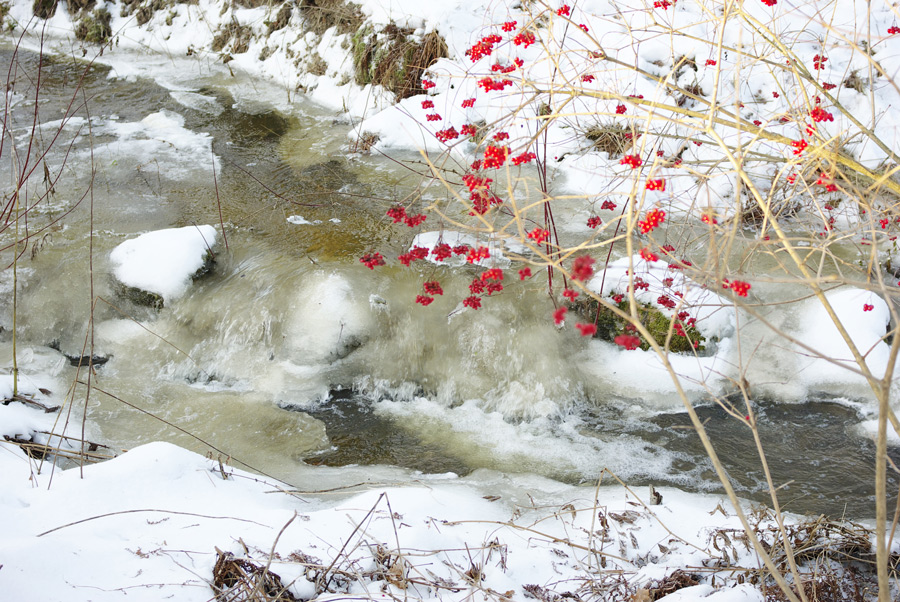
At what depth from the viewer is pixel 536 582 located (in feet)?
6.59

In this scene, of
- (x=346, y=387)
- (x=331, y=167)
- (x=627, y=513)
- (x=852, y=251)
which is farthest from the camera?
(x=331, y=167)

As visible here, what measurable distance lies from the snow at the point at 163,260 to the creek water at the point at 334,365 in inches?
3.7

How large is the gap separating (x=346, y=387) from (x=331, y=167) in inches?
92.3

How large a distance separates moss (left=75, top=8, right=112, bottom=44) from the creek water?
14.4 feet

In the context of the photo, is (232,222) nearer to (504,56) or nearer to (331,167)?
(331,167)

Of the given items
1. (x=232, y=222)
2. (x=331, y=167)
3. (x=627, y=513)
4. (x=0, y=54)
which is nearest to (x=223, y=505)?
(x=627, y=513)

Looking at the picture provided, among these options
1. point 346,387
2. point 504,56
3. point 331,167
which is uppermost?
point 504,56

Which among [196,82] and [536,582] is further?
[196,82]

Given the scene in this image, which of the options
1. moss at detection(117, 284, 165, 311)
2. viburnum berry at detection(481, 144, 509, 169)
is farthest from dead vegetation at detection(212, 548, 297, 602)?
moss at detection(117, 284, 165, 311)

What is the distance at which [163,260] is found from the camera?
4105 mm

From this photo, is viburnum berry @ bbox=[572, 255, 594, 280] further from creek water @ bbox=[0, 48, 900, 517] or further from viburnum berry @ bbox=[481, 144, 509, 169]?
creek water @ bbox=[0, 48, 900, 517]

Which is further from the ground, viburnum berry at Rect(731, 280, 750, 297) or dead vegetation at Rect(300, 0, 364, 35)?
dead vegetation at Rect(300, 0, 364, 35)

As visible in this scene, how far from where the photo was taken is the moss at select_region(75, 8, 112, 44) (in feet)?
27.5

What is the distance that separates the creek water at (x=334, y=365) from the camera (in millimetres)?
3143
